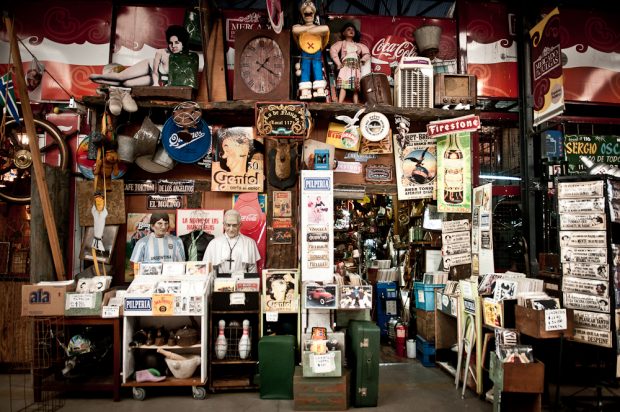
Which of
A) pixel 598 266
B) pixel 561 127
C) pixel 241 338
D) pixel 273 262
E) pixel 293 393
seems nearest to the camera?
pixel 598 266

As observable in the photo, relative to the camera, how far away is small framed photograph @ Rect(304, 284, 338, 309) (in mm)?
5207

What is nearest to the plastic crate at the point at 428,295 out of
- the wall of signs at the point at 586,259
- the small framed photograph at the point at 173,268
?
the wall of signs at the point at 586,259

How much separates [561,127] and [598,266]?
359cm

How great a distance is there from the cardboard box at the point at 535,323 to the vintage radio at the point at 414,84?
3.28 meters

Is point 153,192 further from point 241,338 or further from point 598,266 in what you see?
point 598,266

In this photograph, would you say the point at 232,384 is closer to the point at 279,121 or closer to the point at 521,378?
the point at 521,378

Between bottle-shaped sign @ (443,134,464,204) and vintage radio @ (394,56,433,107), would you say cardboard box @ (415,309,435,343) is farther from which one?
vintage radio @ (394,56,433,107)

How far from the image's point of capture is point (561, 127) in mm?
7340

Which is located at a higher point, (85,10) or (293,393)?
(85,10)

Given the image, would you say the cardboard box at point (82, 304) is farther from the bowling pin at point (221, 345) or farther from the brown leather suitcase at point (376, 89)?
the brown leather suitcase at point (376, 89)

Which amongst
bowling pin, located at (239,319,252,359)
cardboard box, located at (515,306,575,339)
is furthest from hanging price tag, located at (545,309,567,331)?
bowling pin, located at (239,319,252,359)

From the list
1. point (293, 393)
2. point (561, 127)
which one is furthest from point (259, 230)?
point (561, 127)

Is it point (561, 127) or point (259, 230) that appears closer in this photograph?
point (259, 230)

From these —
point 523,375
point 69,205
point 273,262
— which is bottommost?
point 523,375
